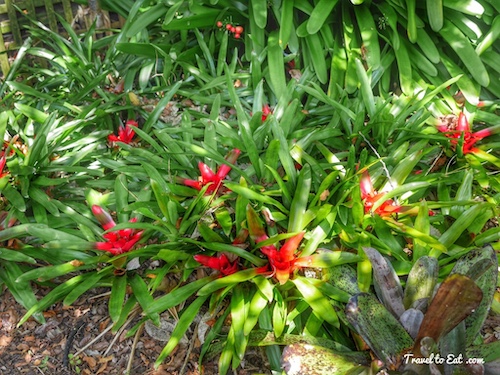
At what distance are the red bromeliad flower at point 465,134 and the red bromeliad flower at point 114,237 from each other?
1557 millimetres

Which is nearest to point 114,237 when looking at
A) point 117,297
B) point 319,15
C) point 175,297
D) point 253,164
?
point 117,297

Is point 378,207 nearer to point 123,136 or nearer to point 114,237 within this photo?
point 114,237

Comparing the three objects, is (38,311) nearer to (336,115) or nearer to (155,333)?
(155,333)

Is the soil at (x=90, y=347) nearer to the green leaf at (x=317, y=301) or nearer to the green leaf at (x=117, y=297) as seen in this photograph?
the green leaf at (x=117, y=297)

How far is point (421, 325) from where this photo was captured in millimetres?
1597

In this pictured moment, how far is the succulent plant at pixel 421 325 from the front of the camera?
1.51 m

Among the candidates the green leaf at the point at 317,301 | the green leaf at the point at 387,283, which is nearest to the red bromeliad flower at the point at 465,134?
the green leaf at the point at 387,283

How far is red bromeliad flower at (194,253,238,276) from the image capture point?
2039 mm

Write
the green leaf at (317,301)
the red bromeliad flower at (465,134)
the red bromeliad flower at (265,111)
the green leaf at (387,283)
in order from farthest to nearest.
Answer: the red bromeliad flower at (265,111) → the red bromeliad flower at (465,134) → the green leaf at (317,301) → the green leaf at (387,283)

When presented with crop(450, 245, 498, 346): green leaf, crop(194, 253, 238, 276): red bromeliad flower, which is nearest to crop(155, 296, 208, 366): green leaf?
crop(194, 253, 238, 276): red bromeliad flower

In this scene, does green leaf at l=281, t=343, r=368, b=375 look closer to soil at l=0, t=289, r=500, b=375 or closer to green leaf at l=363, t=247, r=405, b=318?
green leaf at l=363, t=247, r=405, b=318

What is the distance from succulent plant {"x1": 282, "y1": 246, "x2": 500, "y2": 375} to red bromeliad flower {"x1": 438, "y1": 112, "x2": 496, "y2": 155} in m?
0.89

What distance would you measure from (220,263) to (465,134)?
140 centimetres

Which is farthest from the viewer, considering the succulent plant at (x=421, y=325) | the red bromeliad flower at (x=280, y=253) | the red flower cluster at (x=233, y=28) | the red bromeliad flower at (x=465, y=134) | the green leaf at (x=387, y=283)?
the red flower cluster at (x=233, y=28)
